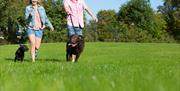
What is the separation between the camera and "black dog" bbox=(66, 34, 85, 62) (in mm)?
15289

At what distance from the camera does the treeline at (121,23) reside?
280 ft

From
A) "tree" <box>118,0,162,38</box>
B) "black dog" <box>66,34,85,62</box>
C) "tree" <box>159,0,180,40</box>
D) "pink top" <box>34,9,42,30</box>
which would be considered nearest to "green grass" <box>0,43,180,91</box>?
"black dog" <box>66,34,85,62</box>

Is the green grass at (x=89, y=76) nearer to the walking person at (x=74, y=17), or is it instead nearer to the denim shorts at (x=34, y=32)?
the walking person at (x=74, y=17)

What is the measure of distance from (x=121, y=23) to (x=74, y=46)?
9831 centimetres

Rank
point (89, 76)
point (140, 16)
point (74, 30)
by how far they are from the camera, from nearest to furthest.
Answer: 1. point (89, 76)
2. point (74, 30)
3. point (140, 16)

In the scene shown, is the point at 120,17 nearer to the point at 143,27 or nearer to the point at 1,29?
the point at 143,27

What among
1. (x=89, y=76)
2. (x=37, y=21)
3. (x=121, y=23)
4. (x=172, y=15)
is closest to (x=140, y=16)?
(x=121, y=23)

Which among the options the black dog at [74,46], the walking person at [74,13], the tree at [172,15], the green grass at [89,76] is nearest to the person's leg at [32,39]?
the black dog at [74,46]

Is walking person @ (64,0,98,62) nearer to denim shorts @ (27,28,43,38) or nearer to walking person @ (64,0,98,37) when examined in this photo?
walking person @ (64,0,98,37)

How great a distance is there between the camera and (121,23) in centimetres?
11338

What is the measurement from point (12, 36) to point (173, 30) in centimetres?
4928

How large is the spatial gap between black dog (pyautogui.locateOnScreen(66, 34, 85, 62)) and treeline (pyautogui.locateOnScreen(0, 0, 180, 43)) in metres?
58.3

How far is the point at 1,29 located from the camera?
90.2 m

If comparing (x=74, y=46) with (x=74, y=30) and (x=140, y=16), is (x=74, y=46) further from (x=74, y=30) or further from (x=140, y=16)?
(x=140, y=16)
